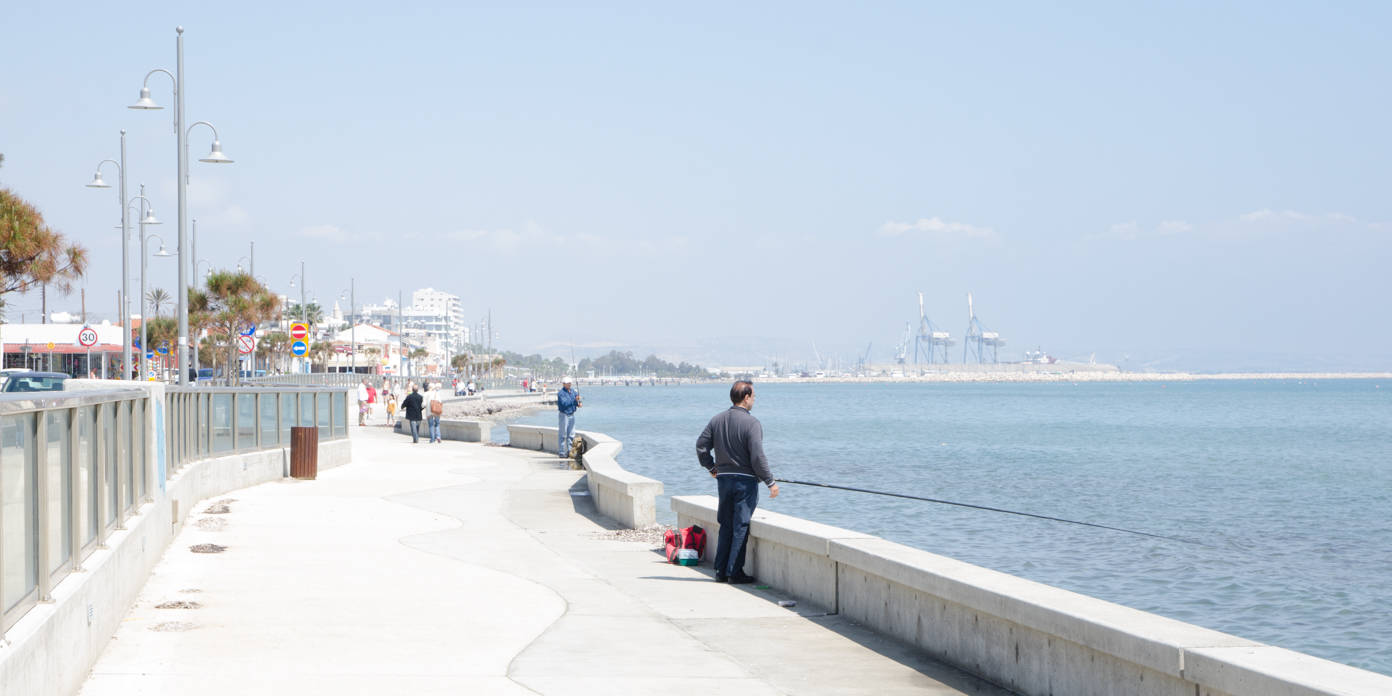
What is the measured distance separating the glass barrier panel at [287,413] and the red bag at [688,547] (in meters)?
12.5

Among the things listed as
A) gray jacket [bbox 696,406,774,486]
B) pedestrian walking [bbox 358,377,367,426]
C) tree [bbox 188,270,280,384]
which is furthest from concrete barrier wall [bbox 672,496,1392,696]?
pedestrian walking [bbox 358,377,367,426]

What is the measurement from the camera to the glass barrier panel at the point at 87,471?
24.8ft

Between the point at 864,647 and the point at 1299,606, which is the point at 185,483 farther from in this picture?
the point at 1299,606

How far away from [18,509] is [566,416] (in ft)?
75.5

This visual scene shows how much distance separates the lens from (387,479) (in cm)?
2447

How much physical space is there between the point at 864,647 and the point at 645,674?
1683mm

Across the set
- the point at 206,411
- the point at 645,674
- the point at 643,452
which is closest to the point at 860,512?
the point at 206,411

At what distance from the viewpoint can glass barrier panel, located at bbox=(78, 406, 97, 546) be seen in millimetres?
7547

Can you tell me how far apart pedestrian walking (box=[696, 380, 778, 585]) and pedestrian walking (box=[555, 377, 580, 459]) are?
48.9 ft

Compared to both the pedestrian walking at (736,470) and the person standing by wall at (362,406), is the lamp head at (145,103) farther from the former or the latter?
the person standing by wall at (362,406)

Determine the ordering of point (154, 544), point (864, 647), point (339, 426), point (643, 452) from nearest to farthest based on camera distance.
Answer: point (864, 647)
point (154, 544)
point (339, 426)
point (643, 452)

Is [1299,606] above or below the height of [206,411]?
below

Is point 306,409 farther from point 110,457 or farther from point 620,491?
point 110,457

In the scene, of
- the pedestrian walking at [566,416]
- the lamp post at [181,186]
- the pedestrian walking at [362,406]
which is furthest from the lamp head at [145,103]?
the pedestrian walking at [362,406]
